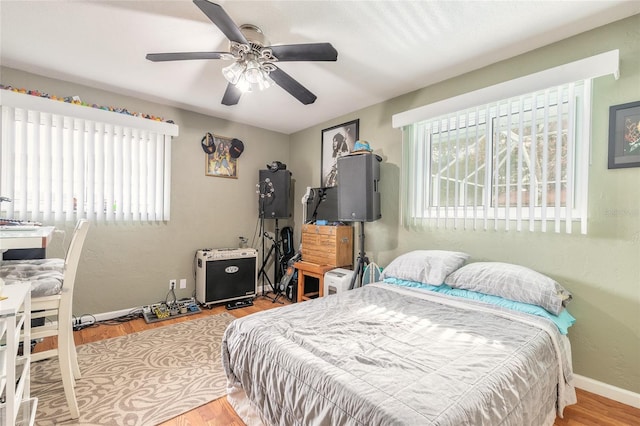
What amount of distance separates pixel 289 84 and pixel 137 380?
240 centimetres

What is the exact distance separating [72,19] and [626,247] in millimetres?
3938

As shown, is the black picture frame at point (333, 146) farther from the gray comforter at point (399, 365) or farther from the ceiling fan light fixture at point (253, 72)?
the gray comforter at point (399, 365)

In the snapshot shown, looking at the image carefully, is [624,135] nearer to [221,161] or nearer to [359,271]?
[359,271]

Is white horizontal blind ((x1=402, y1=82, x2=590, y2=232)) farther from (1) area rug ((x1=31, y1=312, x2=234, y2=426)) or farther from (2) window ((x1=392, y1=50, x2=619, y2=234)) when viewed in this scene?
(1) area rug ((x1=31, y1=312, x2=234, y2=426))

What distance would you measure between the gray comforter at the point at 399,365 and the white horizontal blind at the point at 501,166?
84 cm

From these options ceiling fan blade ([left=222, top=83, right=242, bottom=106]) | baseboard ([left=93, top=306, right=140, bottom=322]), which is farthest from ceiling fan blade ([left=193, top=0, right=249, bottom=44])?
baseboard ([left=93, top=306, right=140, bottom=322])

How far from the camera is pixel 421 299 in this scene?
2.12 metres

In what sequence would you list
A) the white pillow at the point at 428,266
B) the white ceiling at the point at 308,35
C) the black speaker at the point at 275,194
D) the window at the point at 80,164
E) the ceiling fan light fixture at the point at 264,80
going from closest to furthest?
the white ceiling at the point at 308,35 → the ceiling fan light fixture at the point at 264,80 → the white pillow at the point at 428,266 → the window at the point at 80,164 → the black speaker at the point at 275,194

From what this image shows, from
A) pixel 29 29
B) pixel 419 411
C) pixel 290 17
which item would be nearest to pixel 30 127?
pixel 29 29

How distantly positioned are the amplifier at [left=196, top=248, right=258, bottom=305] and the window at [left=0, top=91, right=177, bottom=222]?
760mm

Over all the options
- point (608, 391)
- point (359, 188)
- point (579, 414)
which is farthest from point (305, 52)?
point (608, 391)

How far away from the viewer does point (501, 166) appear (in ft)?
7.50

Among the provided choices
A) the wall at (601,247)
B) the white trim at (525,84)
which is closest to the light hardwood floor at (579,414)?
the wall at (601,247)

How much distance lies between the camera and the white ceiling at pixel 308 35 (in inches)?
68.5
